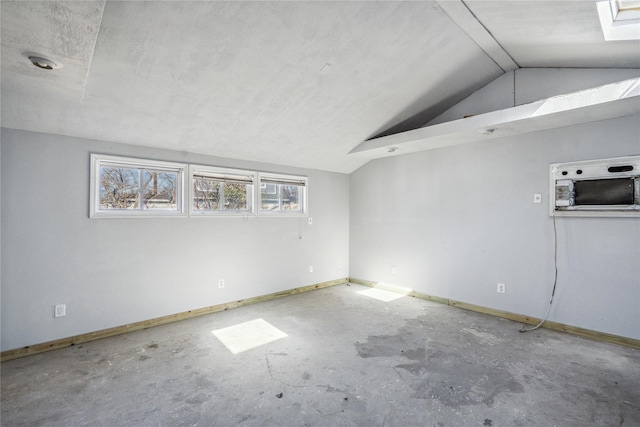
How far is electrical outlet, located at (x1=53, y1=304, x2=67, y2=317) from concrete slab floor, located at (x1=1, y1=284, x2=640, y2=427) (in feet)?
1.11

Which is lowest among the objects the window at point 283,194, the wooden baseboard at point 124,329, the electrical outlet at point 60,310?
the wooden baseboard at point 124,329

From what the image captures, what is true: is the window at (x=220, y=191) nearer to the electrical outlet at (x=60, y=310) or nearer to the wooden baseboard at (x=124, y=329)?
the wooden baseboard at (x=124, y=329)

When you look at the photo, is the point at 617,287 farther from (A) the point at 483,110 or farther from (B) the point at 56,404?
(B) the point at 56,404

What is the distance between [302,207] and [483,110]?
3009 millimetres

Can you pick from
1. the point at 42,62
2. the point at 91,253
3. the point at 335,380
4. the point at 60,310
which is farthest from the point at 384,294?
the point at 42,62

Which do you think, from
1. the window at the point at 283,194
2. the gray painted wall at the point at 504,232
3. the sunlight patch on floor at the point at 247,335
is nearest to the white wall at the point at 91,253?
the window at the point at 283,194

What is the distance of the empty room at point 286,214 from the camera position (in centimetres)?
211

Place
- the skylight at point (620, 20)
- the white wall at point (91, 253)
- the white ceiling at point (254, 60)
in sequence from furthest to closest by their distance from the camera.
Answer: the white wall at point (91, 253)
the skylight at point (620, 20)
the white ceiling at point (254, 60)

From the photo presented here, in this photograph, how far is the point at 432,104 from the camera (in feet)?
13.1

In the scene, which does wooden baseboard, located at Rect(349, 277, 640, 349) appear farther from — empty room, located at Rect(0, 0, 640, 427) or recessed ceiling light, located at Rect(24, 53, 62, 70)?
recessed ceiling light, located at Rect(24, 53, 62, 70)

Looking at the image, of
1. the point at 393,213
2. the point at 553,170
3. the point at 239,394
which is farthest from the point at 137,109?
the point at 553,170

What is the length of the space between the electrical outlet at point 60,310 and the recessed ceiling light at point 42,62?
2.28 meters

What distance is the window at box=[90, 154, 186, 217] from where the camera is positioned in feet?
10.5

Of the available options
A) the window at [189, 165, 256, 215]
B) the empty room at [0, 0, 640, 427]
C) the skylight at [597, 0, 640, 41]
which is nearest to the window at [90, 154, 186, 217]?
the empty room at [0, 0, 640, 427]
